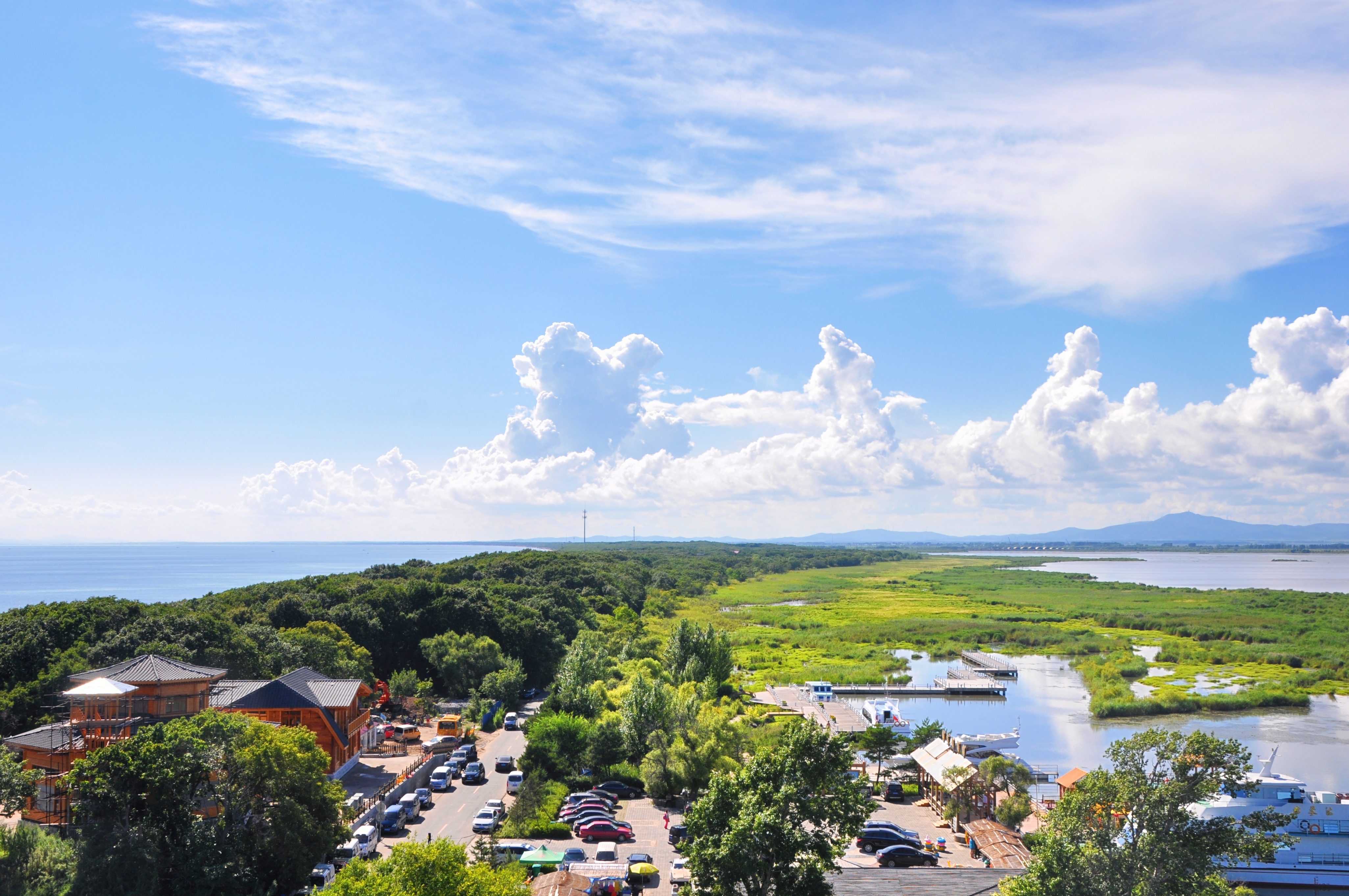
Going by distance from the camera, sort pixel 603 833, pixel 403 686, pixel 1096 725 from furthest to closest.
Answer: pixel 1096 725 < pixel 403 686 < pixel 603 833

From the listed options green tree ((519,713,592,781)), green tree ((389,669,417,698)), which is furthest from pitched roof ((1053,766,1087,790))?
green tree ((389,669,417,698))

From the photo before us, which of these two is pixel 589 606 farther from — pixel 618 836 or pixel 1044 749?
pixel 618 836

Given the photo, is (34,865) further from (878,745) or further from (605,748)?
(878,745)

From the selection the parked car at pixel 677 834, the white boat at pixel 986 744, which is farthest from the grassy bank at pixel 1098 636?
the parked car at pixel 677 834

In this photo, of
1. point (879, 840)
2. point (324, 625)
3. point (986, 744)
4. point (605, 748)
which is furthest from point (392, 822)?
→ point (986, 744)

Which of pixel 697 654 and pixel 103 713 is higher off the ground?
pixel 103 713

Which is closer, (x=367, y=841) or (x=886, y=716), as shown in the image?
(x=367, y=841)

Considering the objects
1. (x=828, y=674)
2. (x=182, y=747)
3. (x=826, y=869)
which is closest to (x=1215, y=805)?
(x=826, y=869)
